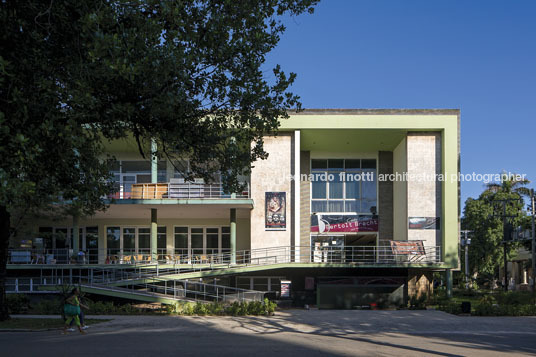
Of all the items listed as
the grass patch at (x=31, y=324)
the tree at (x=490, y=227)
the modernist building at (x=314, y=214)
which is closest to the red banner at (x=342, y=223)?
the modernist building at (x=314, y=214)

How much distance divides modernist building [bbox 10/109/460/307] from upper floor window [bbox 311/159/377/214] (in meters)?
0.06

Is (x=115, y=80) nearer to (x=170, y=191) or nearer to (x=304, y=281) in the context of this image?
(x=170, y=191)

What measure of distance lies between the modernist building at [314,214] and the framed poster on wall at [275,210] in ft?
0.18

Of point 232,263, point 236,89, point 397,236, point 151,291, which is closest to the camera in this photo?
point 236,89

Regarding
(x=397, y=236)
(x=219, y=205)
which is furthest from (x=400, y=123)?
(x=219, y=205)

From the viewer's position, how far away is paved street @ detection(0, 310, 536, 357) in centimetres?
1138

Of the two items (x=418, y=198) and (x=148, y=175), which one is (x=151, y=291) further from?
(x=418, y=198)

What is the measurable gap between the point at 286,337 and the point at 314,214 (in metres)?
16.9

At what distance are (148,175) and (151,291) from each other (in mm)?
8892

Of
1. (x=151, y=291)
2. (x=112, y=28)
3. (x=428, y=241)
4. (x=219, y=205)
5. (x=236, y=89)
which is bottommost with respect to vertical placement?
(x=151, y=291)

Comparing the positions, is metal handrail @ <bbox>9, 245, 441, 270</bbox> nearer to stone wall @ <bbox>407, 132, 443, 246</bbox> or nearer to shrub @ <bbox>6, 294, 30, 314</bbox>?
stone wall @ <bbox>407, 132, 443, 246</bbox>

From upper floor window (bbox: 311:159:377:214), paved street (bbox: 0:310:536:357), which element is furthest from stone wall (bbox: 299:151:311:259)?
paved street (bbox: 0:310:536:357)

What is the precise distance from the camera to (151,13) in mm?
12023

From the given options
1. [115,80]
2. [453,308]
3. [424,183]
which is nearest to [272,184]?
[424,183]
